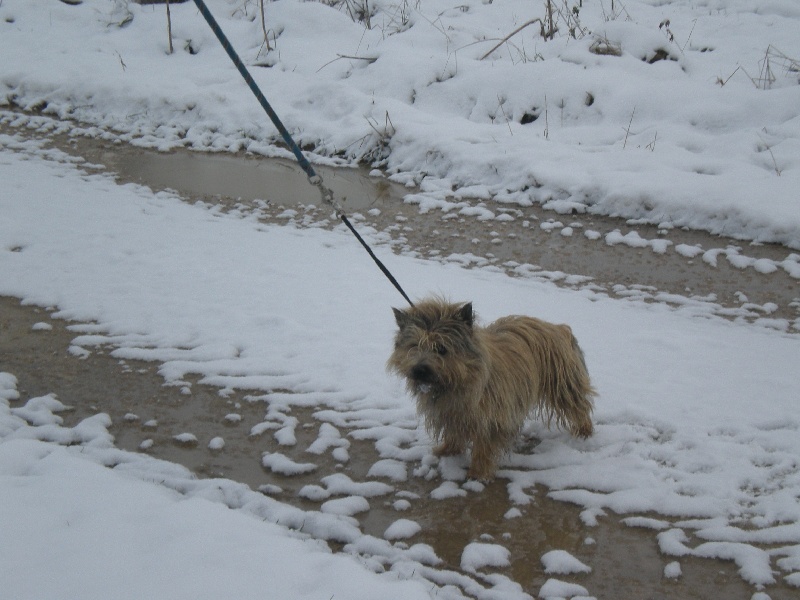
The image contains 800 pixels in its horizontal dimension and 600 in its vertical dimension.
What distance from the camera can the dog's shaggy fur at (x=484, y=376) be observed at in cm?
356

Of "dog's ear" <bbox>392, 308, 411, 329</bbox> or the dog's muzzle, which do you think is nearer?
the dog's muzzle

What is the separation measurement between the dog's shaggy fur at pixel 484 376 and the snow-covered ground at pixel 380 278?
228 millimetres

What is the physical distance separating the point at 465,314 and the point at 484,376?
1.22 feet

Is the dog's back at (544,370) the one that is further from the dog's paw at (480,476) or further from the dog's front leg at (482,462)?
the dog's paw at (480,476)

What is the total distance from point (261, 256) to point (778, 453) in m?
5.37

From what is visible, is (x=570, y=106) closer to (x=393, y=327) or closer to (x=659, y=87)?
(x=659, y=87)

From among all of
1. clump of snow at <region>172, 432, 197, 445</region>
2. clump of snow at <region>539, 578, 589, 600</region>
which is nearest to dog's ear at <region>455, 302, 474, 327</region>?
clump of snow at <region>539, 578, 589, 600</region>

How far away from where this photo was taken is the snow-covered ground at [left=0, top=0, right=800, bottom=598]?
3033 mm

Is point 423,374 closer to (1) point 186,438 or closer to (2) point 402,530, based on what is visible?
(2) point 402,530

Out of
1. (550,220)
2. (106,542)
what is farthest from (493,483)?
(550,220)

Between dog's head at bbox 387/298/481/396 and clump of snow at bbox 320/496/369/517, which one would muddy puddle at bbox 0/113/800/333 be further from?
clump of snow at bbox 320/496/369/517

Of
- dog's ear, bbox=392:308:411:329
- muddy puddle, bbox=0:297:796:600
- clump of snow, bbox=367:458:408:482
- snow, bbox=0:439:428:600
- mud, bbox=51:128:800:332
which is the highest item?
dog's ear, bbox=392:308:411:329

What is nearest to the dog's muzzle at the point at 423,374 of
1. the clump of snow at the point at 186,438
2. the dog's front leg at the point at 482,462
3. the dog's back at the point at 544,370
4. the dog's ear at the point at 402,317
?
the dog's ear at the point at 402,317

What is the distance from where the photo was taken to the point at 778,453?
3910 millimetres
